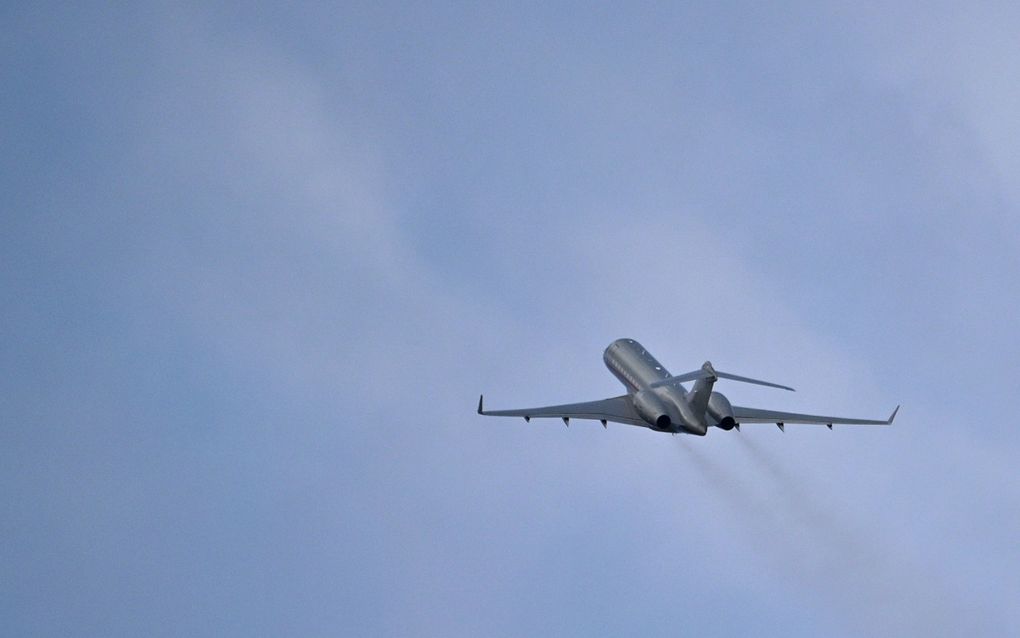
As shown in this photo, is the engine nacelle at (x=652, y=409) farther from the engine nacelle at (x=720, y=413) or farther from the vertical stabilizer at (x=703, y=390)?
the engine nacelle at (x=720, y=413)

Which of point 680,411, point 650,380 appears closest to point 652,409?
point 680,411

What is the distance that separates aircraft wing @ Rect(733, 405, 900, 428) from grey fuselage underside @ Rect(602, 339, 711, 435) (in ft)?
18.4

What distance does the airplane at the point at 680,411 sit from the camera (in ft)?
400

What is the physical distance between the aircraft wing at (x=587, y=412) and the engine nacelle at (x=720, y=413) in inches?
221

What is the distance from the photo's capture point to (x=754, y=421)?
12838 centimetres

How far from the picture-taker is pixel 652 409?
410 ft

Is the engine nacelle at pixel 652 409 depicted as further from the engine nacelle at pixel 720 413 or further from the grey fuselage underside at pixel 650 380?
the engine nacelle at pixel 720 413

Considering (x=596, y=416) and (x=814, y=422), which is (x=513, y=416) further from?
(x=814, y=422)

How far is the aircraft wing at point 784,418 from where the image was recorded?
420ft

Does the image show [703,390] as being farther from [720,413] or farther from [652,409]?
[652,409]

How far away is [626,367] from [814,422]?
23224mm

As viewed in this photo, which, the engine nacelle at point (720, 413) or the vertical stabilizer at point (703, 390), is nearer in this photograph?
the vertical stabilizer at point (703, 390)

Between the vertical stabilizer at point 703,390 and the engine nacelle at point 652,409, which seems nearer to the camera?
the vertical stabilizer at point 703,390

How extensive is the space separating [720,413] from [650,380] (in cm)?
1921
